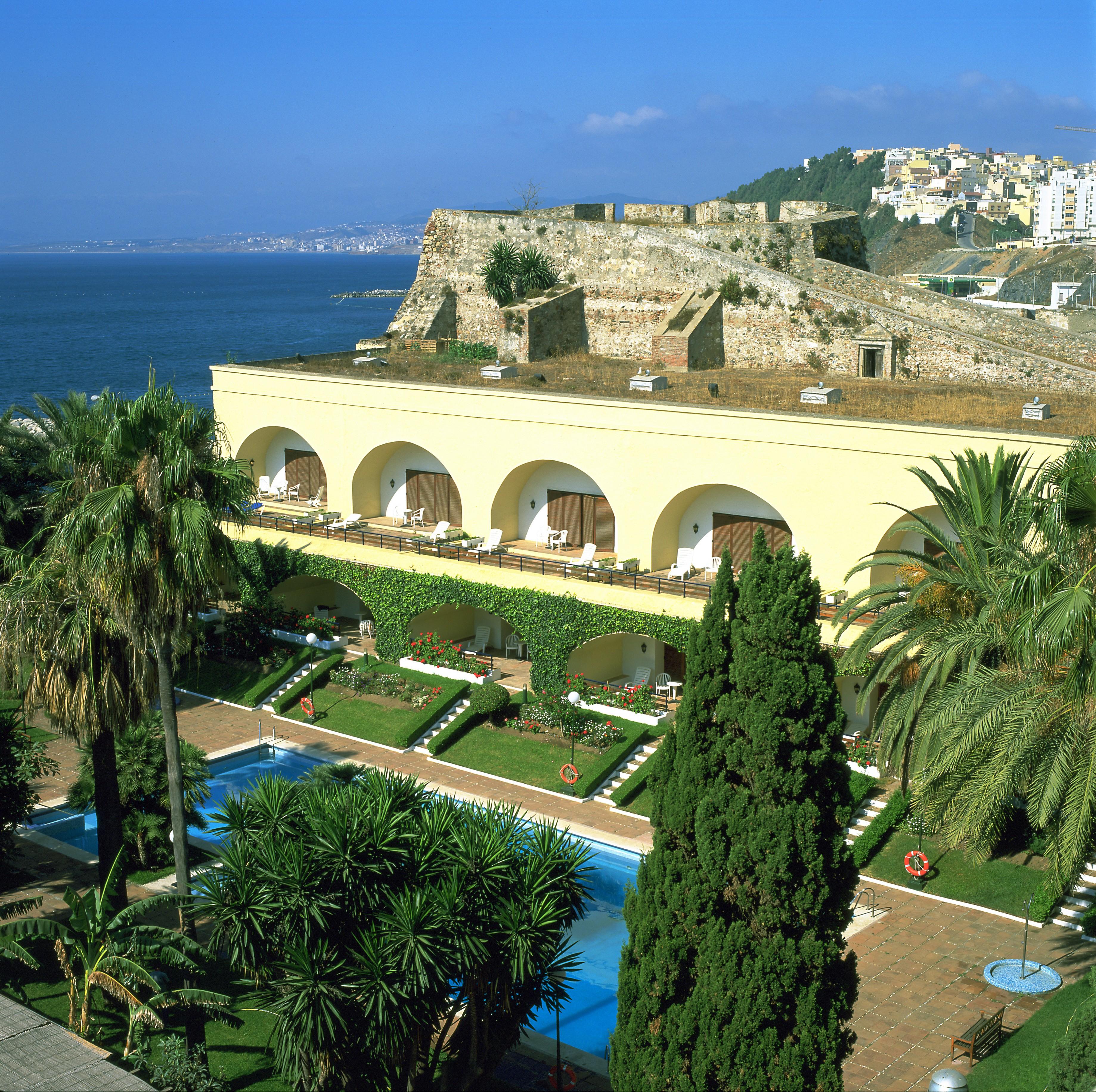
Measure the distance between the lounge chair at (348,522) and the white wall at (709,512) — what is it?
29.4 feet

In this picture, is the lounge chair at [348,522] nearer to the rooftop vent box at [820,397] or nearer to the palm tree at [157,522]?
the rooftop vent box at [820,397]

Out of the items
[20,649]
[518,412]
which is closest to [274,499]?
[518,412]

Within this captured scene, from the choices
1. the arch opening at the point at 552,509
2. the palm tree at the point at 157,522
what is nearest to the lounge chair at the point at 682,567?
the arch opening at the point at 552,509

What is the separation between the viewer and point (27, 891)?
2031 cm

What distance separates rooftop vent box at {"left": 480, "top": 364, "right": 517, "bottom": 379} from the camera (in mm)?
32250

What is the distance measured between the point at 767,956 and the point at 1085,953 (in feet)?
26.5

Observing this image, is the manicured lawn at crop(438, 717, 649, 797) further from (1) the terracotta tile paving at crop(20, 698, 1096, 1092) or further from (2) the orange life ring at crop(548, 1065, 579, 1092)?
(2) the orange life ring at crop(548, 1065, 579, 1092)

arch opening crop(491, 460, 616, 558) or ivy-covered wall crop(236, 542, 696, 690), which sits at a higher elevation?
arch opening crop(491, 460, 616, 558)

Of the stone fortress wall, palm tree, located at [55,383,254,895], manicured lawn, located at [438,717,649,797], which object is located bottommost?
manicured lawn, located at [438,717,649,797]

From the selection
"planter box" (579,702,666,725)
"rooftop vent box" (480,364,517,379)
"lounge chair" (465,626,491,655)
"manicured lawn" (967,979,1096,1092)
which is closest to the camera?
"manicured lawn" (967,979,1096,1092)

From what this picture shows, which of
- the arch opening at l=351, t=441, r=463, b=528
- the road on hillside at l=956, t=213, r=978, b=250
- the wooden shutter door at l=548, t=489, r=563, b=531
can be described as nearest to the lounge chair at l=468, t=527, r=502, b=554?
the wooden shutter door at l=548, t=489, r=563, b=531

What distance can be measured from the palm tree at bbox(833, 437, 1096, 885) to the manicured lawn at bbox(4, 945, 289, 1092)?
30.6 ft

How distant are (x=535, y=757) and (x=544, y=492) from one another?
24.3 feet

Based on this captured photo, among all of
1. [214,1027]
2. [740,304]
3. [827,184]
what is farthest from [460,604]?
[827,184]
